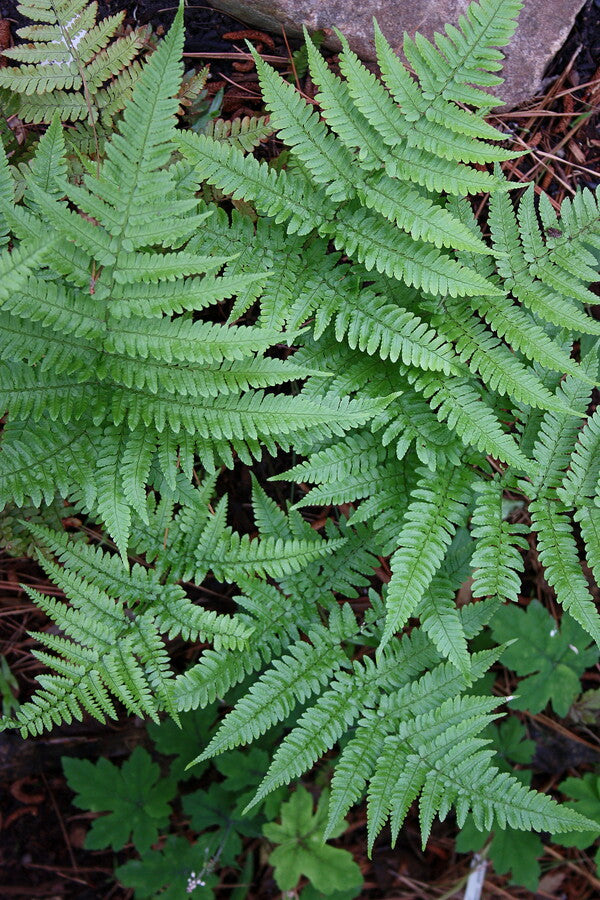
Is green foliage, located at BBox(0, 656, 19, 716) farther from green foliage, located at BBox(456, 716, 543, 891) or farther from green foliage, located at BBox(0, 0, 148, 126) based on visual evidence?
green foliage, located at BBox(0, 0, 148, 126)

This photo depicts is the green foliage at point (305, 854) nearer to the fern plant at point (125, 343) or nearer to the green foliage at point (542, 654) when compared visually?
the green foliage at point (542, 654)

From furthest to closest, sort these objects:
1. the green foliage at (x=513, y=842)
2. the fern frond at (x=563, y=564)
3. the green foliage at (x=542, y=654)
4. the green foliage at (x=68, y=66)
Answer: the green foliage at (x=513, y=842)
the green foliage at (x=542, y=654)
the green foliage at (x=68, y=66)
the fern frond at (x=563, y=564)

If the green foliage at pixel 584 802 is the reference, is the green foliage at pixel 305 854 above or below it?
below

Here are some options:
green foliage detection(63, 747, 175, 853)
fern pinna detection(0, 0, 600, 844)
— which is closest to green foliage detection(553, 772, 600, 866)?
fern pinna detection(0, 0, 600, 844)

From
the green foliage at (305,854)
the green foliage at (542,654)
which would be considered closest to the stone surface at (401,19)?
the green foliage at (542,654)

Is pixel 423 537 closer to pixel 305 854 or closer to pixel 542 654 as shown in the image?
pixel 542 654

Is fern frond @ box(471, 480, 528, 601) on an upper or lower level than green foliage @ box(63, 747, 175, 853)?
upper

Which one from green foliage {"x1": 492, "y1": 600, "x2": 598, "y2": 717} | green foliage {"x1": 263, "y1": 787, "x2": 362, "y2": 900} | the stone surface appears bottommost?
green foliage {"x1": 263, "y1": 787, "x2": 362, "y2": 900}
